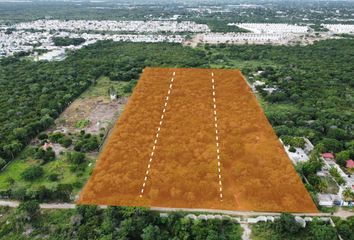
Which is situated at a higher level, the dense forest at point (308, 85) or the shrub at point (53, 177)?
the dense forest at point (308, 85)

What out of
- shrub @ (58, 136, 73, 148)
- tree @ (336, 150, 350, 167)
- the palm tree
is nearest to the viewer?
the palm tree

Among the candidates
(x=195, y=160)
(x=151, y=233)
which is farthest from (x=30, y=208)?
(x=195, y=160)

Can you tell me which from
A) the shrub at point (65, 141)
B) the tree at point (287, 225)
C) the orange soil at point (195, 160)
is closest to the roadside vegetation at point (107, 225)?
the orange soil at point (195, 160)

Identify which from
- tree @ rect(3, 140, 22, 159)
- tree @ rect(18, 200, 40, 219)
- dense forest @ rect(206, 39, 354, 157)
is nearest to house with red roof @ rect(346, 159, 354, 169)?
dense forest @ rect(206, 39, 354, 157)

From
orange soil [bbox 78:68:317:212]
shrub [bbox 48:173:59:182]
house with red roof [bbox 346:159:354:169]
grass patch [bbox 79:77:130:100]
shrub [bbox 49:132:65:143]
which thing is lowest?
grass patch [bbox 79:77:130:100]

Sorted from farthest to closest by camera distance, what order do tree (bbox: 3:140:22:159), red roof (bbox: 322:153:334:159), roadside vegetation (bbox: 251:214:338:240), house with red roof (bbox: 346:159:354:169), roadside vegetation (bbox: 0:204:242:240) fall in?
tree (bbox: 3:140:22:159), red roof (bbox: 322:153:334:159), house with red roof (bbox: 346:159:354:169), roadside vegetation (bbox: 251:214:338:240), roadside vegetation (bbox: 0:204:242:240)

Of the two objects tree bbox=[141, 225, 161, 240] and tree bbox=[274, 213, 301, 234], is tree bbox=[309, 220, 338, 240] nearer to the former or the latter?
tree bbox=[274, 213, 301, 234]

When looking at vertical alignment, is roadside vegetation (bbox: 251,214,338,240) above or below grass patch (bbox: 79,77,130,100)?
above

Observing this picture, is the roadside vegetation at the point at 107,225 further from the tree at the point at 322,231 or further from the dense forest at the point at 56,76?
Result: the dense forest at the point at 56,76

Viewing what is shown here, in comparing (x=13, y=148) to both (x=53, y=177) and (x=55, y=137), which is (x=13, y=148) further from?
(x=53, y=177)
